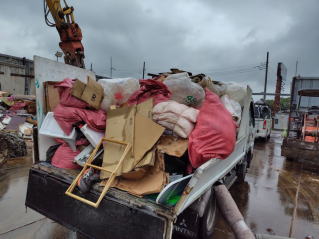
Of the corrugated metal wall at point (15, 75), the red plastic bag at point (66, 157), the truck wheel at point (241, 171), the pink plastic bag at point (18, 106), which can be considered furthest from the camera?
the corrugated metal wall at point (15, 75)

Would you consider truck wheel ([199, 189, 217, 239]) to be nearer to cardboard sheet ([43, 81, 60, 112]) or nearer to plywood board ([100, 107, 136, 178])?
plywood board ([100, 107, 136, 178])

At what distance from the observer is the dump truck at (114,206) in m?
1.83

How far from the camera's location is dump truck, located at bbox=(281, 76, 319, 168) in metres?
6.65

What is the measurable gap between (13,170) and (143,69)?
110 ft

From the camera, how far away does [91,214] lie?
2092 mm

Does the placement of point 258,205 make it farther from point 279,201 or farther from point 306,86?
point 306,86

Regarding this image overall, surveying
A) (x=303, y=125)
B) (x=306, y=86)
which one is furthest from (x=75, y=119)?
(x=306, y=86)

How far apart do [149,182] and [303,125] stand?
6774 millimetres

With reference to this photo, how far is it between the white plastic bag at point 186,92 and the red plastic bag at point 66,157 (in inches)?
45.2

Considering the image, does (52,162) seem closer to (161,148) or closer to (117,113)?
(117,113)

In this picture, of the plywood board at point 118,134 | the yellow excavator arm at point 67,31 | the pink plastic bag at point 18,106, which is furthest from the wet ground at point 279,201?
the pink plastic bag at point 18,106

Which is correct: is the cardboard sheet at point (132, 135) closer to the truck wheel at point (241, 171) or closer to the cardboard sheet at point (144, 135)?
the cardboard sheet at point (144, 135)

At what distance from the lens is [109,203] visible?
2.00 meters

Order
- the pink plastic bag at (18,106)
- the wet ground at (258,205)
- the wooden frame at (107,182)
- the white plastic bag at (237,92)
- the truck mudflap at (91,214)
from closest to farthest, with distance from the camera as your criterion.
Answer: the truck mudflap at (91,214) < the wooden frame at (107,182) < the wet ground at (258,205) < the white plastic bag at (237,92) < the pink plastic bag at (18,106)
